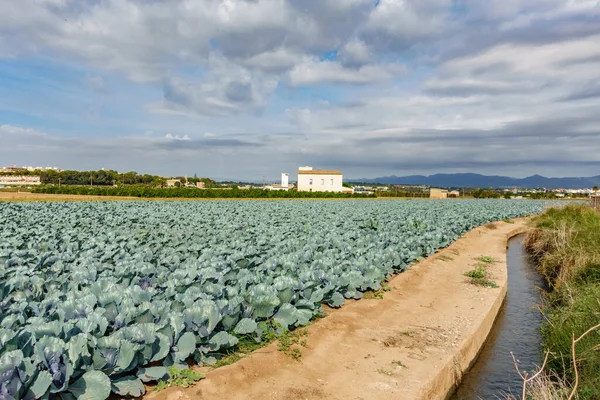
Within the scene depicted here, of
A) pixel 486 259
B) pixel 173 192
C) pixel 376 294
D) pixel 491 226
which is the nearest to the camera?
pixel 376 294

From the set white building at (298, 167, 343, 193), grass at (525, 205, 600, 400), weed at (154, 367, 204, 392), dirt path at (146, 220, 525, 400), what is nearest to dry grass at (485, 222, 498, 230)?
grass at (525, 205, 600, 400)

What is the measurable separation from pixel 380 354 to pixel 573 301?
14.2 feet

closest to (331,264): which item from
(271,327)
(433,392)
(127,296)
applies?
(271,327)

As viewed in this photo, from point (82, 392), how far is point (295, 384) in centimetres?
216

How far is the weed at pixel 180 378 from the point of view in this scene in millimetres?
4121

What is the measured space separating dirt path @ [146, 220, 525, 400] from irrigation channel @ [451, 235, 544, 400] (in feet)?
0.82

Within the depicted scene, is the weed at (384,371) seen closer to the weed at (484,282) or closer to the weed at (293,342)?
the weed at (293,342)

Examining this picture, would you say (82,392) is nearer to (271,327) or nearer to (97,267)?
(271,327)

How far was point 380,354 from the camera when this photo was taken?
5590 millimetres

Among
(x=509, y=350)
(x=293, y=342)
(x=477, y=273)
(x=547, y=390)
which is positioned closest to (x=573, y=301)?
(x=509, y=350)

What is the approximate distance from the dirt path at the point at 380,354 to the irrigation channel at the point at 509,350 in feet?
0.82

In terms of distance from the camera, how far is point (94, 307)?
5.06 metres

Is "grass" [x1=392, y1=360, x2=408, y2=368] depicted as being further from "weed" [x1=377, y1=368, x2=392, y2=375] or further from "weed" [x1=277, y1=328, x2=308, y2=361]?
"weed" [x1=277, y1=328, x2=308, y2=361]

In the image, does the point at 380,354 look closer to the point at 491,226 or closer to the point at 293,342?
the point at 293,342
